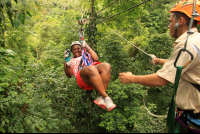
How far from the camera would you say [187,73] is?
3.72 ft

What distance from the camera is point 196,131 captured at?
1221mm

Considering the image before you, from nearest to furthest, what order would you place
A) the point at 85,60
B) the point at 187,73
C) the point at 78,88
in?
the point at 187,73 → the point at 85,60 → the point at 78,88

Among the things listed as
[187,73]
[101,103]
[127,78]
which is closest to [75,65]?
[101,103]

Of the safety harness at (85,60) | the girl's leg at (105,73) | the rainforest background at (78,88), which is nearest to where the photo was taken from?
the girl's leg at (105,73)

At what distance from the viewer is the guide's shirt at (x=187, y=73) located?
3.43ft

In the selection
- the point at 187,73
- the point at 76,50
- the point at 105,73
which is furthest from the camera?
the point at 76,50

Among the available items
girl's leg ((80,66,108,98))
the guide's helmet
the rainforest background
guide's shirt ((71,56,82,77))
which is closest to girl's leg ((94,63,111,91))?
girl's leg ((80,66,108,98))

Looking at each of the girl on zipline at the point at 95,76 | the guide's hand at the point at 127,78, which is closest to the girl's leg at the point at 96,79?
the girl on zipline at the point at 95,76

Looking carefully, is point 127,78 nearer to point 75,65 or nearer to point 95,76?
point 95,76

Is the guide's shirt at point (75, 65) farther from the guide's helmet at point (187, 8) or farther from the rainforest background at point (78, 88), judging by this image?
the guide's helmet at point (187, 8)

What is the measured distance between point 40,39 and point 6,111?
1813 centimetres

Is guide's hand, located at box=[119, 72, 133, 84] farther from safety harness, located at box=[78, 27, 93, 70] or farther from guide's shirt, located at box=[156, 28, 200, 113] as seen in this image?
safety harness, located at box=[78, 27, 93, 70]

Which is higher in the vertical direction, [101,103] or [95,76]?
[95,76]

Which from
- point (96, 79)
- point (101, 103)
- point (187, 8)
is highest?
point (187, 8)
